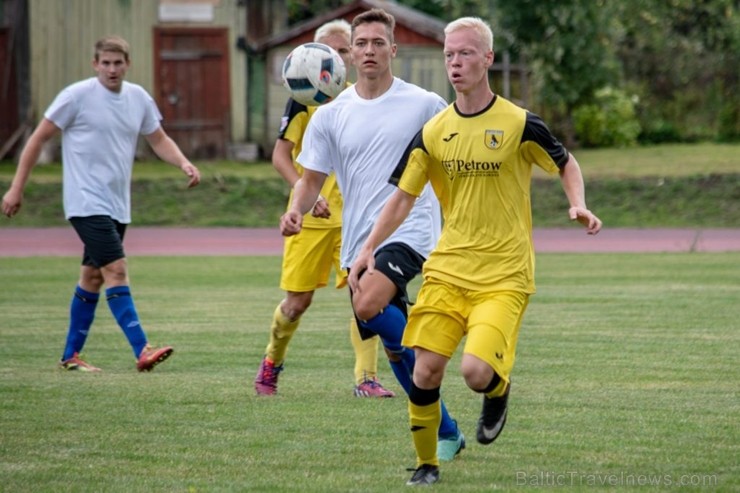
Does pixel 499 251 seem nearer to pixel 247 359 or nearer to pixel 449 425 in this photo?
pixel 449 425

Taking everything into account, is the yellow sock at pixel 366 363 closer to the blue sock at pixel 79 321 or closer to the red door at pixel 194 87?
the blue sock at pixel 79 321

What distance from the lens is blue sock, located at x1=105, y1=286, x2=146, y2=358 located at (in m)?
9.86

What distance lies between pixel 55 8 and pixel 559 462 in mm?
27563

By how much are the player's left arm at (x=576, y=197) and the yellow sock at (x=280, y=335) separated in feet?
9.88

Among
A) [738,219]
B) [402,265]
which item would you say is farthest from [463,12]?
[402,265]

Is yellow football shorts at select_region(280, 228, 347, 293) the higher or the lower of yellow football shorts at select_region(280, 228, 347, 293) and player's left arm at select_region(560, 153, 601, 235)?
the lower

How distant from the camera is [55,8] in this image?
32.1 m

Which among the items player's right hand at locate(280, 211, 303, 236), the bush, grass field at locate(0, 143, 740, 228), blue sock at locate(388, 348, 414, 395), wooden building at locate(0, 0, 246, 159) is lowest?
the bush

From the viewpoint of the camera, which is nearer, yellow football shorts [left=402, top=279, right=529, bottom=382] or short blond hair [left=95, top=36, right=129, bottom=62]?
yellow football shorts [left=402, top=279, right=529, bottom=382]

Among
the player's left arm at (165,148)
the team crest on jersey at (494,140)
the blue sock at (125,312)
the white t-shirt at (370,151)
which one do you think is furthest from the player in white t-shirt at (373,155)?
the player's left arm at (165,148)

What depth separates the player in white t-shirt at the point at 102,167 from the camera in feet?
32.0

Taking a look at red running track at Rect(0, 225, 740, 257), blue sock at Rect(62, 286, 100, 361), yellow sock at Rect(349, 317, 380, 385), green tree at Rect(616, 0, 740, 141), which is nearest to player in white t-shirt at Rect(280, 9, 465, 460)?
yellow sock at Rect(349, 317, 380, 385)

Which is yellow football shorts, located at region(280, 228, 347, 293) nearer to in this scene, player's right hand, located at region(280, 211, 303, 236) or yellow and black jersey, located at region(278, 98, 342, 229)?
yellow and black jersey, located at region(278, 98, 342, 229)

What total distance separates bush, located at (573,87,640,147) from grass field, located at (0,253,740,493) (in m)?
22.7
